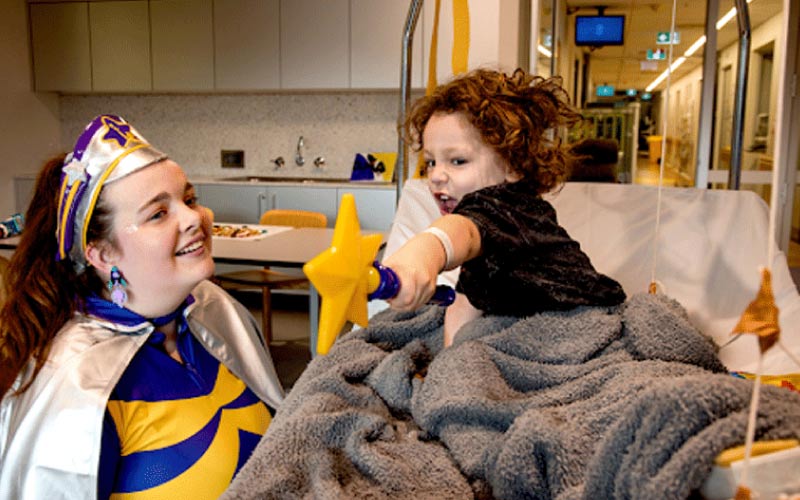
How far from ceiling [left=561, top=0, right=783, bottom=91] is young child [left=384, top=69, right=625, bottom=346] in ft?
13.3

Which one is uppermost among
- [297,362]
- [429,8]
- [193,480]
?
[429,8]

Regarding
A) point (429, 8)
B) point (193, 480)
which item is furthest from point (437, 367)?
point (429, 8)

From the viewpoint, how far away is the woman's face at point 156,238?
1080 millimetres

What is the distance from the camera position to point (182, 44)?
5.25m

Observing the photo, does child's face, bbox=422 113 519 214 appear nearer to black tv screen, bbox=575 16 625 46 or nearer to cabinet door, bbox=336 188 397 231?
cabinet door, bbox=336 188 397 231

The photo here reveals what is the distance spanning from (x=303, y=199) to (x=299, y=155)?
748 millimetres

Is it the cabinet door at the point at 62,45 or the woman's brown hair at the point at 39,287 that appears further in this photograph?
the cabinet door at the point at 62,45

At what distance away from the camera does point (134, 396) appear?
3.67ft

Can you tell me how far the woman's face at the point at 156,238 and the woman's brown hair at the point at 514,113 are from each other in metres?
0.42

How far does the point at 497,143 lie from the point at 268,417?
2.29ft

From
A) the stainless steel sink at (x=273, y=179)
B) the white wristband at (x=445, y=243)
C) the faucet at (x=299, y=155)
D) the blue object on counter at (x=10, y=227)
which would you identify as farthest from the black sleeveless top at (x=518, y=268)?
the faucet at (x=299, y=155)

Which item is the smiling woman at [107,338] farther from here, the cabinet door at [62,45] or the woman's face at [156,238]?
the cabinet door at [62,45]

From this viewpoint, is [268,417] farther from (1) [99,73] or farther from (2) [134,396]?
(1) [99,73]

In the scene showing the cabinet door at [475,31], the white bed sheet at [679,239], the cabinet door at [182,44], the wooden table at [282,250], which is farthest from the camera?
the cabinet door at [182,44]
